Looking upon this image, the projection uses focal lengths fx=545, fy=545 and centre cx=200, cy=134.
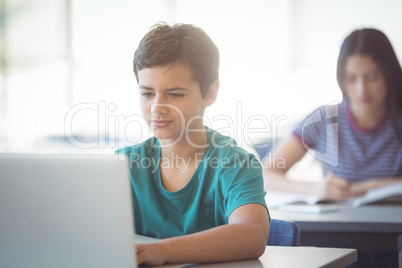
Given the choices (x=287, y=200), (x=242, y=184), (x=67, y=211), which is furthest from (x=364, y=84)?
(x=67, y=211)

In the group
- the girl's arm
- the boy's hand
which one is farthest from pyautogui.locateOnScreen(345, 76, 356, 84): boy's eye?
the boy's hand

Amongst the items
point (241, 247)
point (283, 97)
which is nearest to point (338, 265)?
point (241, 247)

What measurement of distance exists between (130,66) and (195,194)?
14.2 feet

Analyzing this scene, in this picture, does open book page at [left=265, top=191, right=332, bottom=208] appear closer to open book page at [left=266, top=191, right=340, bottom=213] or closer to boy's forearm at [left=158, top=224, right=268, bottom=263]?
open book page at [left=266, top=191, right=340, bottom=213]

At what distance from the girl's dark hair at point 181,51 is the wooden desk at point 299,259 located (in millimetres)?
504

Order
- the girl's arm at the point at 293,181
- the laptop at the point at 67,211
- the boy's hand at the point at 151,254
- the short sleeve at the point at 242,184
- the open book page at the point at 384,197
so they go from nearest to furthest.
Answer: the laptop at the point at 67,211 → the boy's hand at the point at 151,254 → the short sleeve at the point at 242,184 → the open book page at the point at 384,197 → the girl's arm at the point at 293,181

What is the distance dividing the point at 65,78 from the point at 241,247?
195 inches

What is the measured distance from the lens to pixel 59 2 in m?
5.79

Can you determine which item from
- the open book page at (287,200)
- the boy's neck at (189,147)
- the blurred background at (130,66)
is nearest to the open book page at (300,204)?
the open book page at (287,200)

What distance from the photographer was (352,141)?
2490 millimetres

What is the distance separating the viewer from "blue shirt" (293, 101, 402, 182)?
2436 mm

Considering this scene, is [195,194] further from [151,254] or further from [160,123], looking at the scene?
[151,254]

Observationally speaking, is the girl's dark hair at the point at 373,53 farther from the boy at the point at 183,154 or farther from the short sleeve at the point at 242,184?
the short sleeve at the point at 242,184

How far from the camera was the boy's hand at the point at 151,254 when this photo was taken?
0.99 meters
